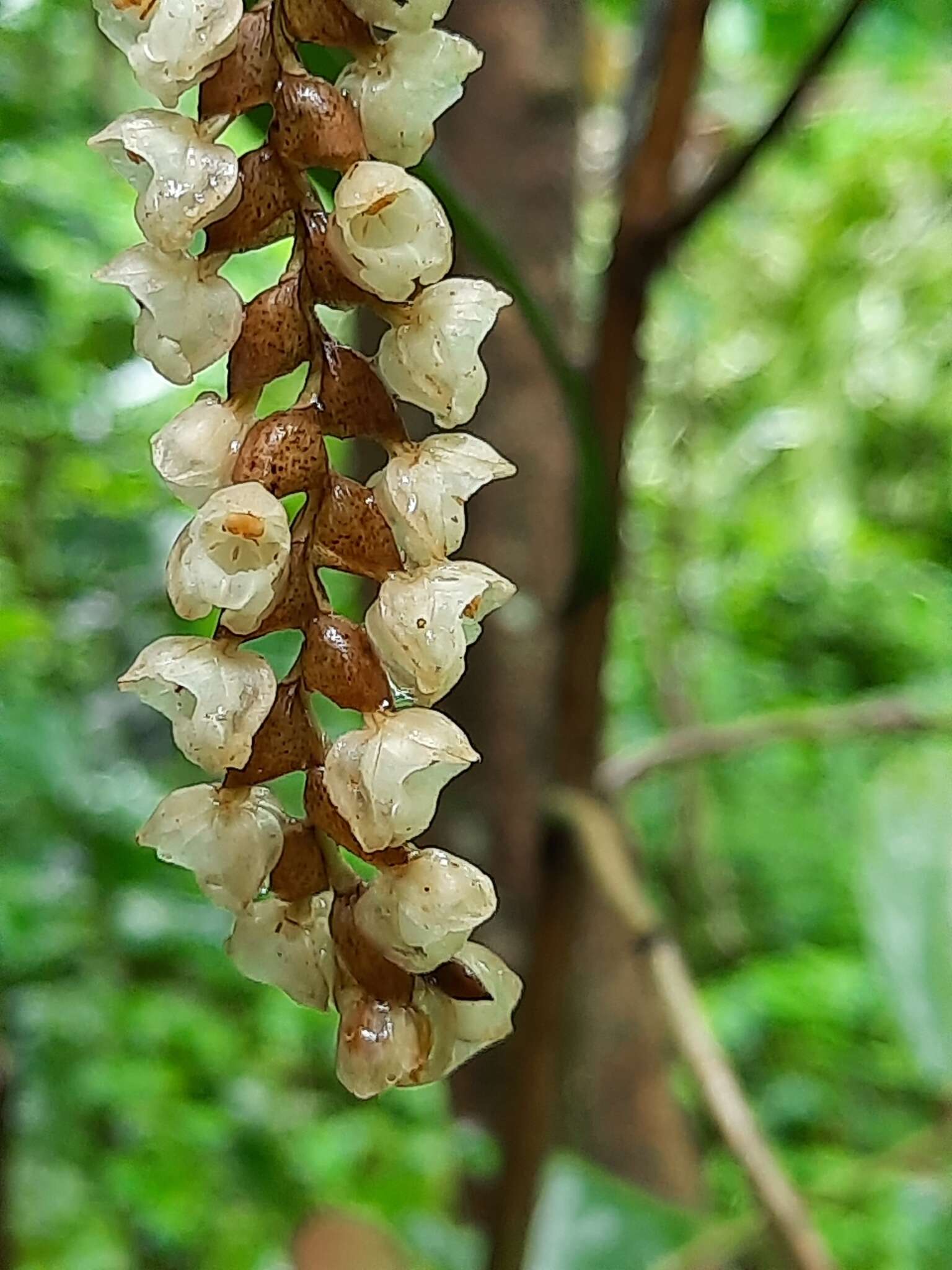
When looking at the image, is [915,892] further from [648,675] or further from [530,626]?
[648,675]

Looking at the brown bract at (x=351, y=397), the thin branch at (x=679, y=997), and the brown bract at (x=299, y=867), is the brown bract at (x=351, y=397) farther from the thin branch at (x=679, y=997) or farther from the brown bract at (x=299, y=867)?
the thin branch at (x=679, y=997)

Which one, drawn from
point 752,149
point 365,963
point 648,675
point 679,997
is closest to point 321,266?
point 365,963

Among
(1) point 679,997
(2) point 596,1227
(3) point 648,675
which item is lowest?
(3) point 648,675

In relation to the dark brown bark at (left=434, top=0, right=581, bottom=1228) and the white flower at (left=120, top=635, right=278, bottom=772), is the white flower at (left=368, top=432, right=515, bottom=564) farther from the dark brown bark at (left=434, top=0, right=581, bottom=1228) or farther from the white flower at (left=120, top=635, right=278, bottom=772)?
the dark brown bark at (left=434, top=0, right=581, bottom=1228)

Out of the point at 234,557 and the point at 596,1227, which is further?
the point at 596,1227

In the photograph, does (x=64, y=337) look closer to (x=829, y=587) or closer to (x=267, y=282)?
(x=267, y=282)

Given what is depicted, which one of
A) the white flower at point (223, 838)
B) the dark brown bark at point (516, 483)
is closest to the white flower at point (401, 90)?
the white flower at point (223, 838)
